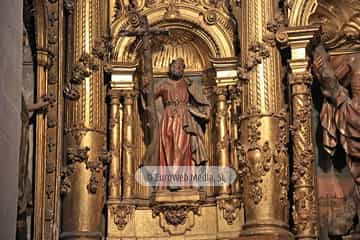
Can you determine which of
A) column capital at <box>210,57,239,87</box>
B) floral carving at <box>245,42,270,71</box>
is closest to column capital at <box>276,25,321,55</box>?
floral carving at <box>245,42,270,71</box>

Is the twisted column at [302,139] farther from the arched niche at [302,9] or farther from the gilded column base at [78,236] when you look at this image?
the gilded column base at [78,236]

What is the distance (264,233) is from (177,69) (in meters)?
2.80

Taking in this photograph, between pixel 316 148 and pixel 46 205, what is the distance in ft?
12.6

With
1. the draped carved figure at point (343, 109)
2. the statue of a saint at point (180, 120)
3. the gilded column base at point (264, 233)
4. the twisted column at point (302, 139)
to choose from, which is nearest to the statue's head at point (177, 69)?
the statue of a saint at point (180, 120)

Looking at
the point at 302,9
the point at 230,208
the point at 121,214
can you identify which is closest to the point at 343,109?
the point at 302,9

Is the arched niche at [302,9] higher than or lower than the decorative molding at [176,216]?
higher

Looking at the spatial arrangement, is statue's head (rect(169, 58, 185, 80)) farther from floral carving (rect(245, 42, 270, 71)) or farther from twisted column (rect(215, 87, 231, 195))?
floral carving (rect(245, 42, 270, 71))

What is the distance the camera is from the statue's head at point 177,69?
13.5 m

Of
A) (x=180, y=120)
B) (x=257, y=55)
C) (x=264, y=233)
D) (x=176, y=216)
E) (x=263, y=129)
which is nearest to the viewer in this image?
(x=264, y=233)

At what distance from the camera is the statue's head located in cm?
1354

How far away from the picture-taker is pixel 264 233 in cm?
1219

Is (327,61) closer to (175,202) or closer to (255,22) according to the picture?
(255,22)

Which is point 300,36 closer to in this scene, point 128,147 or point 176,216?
point 128,147

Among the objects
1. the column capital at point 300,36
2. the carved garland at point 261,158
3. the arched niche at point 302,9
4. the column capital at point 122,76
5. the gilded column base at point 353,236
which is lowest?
the gilded column base at point 353,236
